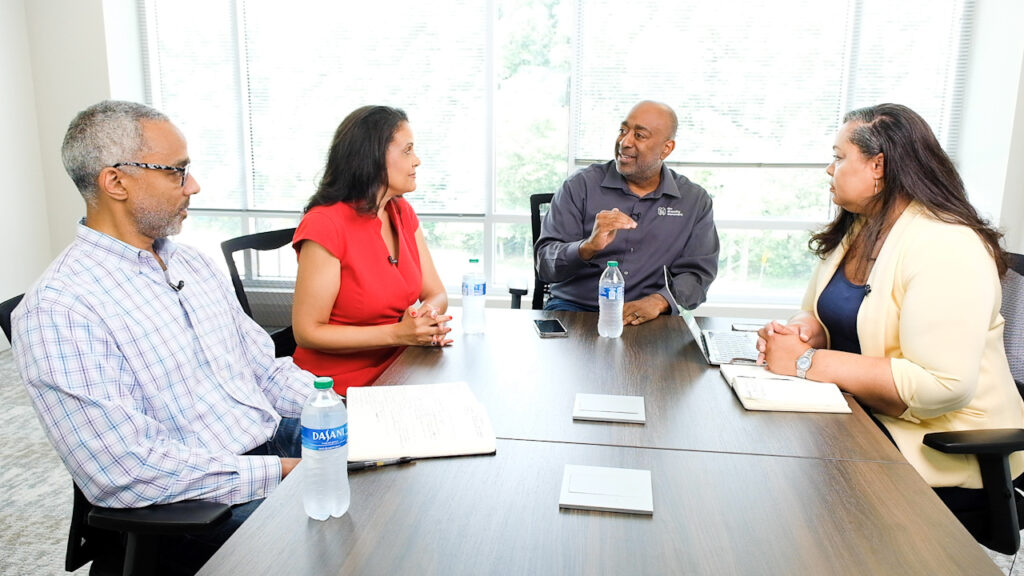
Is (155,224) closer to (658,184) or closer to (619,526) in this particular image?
(619,526)

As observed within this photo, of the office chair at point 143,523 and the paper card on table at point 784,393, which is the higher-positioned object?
the paper card on table at point 784,393

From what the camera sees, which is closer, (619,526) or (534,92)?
(619,526)

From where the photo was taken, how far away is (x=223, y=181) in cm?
482

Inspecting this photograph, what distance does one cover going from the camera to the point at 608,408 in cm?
157

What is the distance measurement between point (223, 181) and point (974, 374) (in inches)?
178

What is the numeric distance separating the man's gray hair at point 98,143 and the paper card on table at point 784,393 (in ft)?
4.92

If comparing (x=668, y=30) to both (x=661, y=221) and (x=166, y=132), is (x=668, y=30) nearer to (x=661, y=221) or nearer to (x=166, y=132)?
(x=661, y=221)

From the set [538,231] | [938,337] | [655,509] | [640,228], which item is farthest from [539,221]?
[655,509]

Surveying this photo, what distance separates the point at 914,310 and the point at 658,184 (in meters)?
1.52

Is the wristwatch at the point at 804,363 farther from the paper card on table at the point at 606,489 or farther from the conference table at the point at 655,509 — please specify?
the paper card on table at the point at 606,489

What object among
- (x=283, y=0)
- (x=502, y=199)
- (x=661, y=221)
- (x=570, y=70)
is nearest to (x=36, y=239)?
(x=283, y=0)

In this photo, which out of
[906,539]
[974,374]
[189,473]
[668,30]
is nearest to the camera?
[906,539]

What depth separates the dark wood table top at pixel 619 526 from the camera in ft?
3.26

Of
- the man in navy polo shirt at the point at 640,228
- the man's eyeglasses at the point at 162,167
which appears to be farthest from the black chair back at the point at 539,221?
the man's eyeglasses at the point at 162,167
